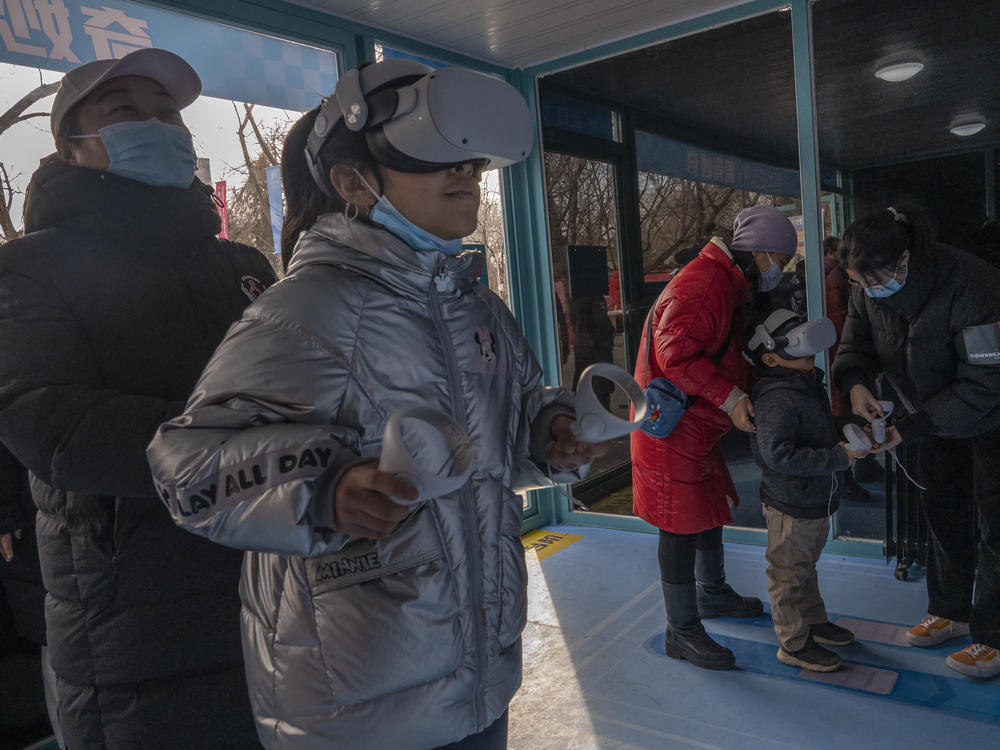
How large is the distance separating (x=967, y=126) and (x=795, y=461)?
2.00m

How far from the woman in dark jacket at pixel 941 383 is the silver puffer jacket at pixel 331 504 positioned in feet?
6.33

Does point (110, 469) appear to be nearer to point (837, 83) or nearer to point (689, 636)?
point (689, 636)

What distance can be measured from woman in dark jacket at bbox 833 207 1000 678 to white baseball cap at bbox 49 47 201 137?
2102 mm

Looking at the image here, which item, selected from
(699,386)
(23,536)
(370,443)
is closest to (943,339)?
(699,386)

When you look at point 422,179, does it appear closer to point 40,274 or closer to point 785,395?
point 40,274

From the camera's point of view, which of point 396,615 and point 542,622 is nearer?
point 396,615

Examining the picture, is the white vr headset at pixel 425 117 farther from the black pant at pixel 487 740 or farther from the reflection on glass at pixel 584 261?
the reflection on glass at pixel 584 261

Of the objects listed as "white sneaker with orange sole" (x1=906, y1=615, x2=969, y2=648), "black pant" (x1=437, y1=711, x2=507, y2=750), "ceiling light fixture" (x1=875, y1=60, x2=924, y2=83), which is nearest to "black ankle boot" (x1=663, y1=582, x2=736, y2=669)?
"white sneaker with orange sole" (x1=906, y1=615, x2=969, y2=648)

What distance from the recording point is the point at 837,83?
3699 millimetres

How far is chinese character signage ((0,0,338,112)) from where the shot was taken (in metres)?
2.47

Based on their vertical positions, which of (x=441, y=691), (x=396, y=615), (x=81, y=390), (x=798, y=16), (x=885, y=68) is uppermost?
(x=798, y=16)

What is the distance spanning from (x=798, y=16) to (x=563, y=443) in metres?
3.35

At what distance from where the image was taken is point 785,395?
2.65 m

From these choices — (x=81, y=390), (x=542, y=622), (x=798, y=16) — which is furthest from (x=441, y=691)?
(x=798, y=16)
